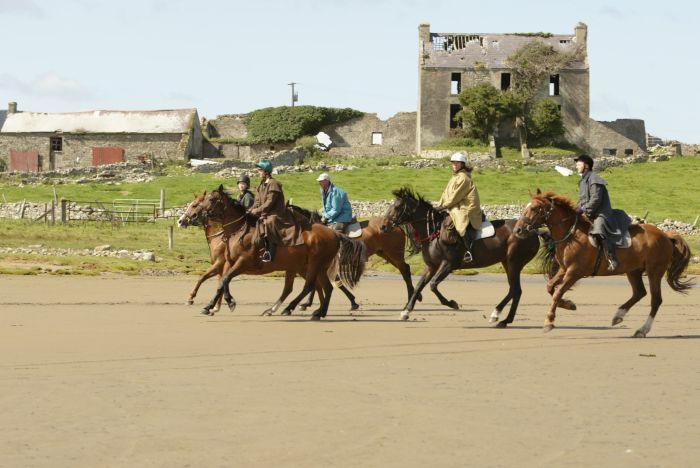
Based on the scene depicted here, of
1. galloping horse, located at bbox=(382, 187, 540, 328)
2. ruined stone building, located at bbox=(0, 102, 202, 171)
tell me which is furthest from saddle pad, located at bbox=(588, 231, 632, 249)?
ruined stone building, located at bbox=(0, 102, 202, 171)

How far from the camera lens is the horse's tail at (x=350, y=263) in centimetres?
1855

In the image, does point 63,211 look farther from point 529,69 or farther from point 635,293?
point 529,69

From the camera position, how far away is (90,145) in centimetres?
7850

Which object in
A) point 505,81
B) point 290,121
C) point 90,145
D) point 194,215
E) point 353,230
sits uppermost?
point 505,81

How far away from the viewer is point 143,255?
3044 cm

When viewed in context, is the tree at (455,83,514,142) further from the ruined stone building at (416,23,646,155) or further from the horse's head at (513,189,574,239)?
the horse's head at (513,189,574,239)

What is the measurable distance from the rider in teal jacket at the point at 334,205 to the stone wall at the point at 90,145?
56.0m

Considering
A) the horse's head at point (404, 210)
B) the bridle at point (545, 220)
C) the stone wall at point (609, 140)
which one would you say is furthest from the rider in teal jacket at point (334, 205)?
the stone wall at point (609, 140)

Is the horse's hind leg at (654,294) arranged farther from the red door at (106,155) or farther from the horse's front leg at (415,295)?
the red door at (106,155)

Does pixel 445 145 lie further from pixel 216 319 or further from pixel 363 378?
pixel 363 378

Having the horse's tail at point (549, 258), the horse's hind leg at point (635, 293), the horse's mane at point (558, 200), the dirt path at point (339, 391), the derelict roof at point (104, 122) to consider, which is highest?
the derelict roof at point (104, 122)

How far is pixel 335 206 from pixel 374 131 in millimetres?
62890

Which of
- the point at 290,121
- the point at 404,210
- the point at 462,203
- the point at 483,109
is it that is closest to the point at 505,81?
the point at 483,109

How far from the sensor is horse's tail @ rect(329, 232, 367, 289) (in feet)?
60.8
